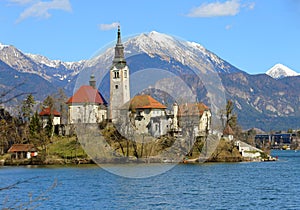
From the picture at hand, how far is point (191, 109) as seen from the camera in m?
87.4

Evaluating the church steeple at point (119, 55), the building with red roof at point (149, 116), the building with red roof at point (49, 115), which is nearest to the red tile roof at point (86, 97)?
the building with red roof at point (49, 115)

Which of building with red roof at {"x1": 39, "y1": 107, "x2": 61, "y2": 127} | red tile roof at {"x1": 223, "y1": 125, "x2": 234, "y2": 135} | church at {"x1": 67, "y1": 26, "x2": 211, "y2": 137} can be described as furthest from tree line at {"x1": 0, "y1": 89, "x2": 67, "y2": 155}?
red tile roof at {"x1": 223, "y1": 125, "x2": 234, "y2": 135}

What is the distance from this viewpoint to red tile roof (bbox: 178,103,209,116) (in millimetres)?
84256

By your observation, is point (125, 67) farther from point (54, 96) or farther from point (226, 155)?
point (226, 155)

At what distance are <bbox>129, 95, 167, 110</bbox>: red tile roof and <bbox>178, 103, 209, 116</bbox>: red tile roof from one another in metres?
4.17

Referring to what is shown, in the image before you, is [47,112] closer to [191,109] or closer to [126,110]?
[126,110]

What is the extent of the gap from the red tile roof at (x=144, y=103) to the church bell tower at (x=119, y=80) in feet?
9.48

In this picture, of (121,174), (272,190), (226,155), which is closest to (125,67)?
(226,155)

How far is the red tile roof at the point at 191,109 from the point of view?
276 ft

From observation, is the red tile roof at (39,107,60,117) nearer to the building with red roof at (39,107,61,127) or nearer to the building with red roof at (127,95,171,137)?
the building with red roof at (39,107,61,127)

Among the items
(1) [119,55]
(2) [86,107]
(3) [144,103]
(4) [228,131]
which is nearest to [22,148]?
(2) [86,107]

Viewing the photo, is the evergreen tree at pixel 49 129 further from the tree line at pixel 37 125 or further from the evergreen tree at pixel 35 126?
the evergreen tree at pixel 35 126

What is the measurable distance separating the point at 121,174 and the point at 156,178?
16.8ft

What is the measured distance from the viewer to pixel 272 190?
134ft
